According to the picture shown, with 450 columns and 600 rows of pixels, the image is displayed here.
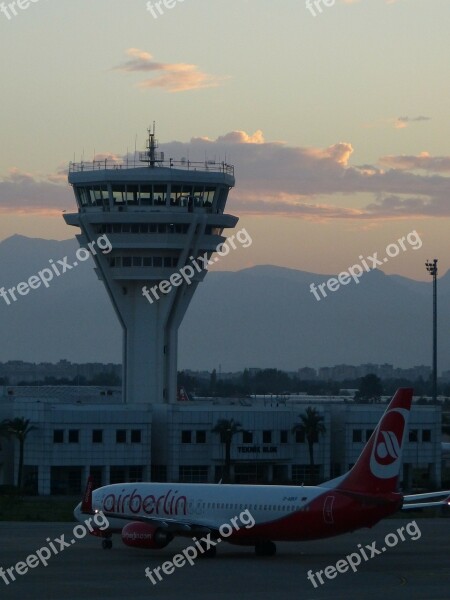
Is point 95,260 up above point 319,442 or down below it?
above

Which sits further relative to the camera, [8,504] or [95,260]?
[95,260]

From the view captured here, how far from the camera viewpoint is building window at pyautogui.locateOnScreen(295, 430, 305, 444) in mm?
115419

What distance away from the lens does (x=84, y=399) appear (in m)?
130

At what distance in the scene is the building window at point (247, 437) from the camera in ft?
371

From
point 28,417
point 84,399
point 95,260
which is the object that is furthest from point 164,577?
point 84,399

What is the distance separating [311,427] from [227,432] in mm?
7620

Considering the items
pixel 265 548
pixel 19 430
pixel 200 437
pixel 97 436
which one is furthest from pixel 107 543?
pixel 200 437

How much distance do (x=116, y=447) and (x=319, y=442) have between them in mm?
18182

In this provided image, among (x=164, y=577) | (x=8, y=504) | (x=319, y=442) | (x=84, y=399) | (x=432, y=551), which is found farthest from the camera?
(x=84, y=399)

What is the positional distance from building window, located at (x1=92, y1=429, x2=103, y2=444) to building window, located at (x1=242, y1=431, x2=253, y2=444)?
1241 centimetres

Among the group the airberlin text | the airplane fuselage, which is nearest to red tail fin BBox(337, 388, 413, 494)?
the airplane fuselage

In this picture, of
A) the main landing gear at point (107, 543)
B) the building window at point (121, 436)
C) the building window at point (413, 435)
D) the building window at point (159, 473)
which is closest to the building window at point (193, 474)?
the building window at point (159, 473)

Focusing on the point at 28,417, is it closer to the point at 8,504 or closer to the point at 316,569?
the point at 8,504

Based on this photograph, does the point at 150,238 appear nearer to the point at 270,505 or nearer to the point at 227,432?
the point at 227,432
